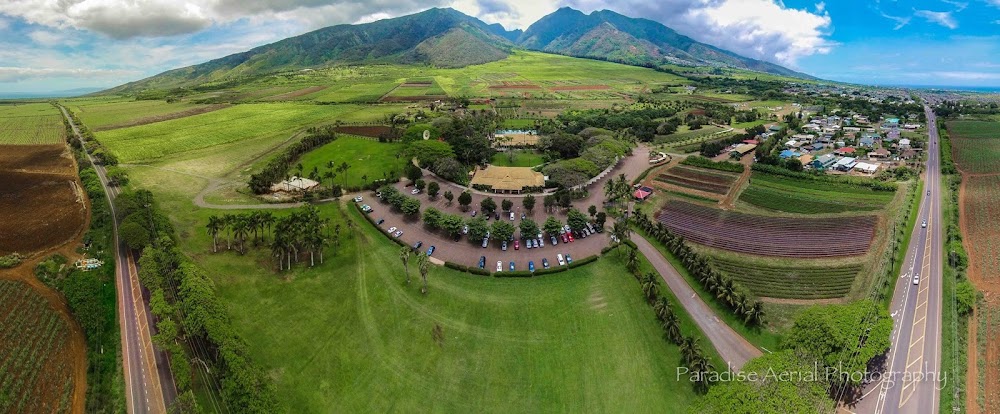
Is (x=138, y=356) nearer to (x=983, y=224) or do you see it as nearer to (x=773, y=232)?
(x=773, y=232)

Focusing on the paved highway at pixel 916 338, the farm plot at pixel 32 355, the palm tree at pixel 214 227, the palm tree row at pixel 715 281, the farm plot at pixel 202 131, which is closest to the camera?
the farm plot at pixel 32 355

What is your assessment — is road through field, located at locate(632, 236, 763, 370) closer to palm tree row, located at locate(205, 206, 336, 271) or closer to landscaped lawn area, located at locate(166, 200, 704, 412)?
landscaped lawn area, located at locate(166, 200, 704, 412)

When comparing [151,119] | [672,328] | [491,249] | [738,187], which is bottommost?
[672,328]

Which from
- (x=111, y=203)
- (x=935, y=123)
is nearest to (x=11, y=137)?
(x=111, y=203)

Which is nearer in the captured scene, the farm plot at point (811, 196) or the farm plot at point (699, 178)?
→ the farm plot at point (811, 196)

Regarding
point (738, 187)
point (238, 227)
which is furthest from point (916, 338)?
point (238, 227)

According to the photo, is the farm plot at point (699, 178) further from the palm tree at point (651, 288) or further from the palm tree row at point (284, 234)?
the palm tree row at point (284, 234)

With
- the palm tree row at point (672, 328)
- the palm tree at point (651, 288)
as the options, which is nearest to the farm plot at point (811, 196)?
the palm tree row at point (672, 328)
